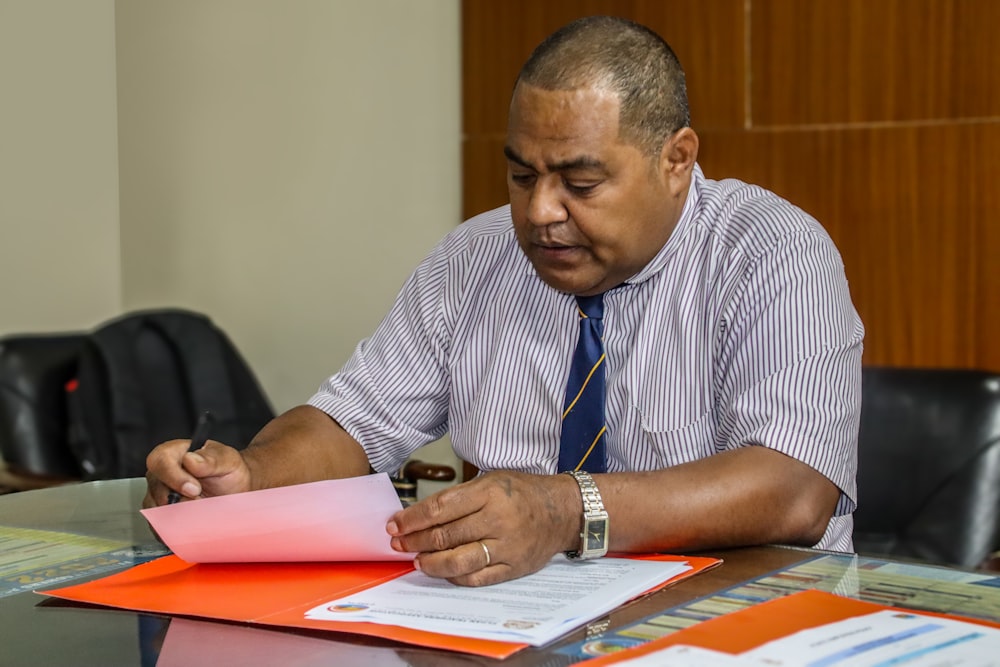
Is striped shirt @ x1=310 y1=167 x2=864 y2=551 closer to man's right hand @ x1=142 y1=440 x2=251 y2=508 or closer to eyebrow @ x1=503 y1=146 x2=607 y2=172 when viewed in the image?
eyebrow @ x1=503 y1=146 x2=607 y2=172

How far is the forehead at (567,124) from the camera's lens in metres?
1.73

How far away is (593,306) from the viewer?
194cm

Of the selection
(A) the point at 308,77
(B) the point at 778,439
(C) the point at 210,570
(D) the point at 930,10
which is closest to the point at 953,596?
(B) the point at 778,439

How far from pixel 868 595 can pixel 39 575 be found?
0.93m

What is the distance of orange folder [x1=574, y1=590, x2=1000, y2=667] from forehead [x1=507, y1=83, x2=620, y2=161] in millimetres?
749

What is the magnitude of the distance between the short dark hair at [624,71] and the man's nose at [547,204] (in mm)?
129

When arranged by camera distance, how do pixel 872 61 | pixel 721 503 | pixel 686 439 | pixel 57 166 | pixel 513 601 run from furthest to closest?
pixel 57 166, pixel 872 61, pixel 686 439, pixel 721 503, pixel 513 601

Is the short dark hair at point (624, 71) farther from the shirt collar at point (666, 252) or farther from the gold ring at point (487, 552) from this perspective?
the gold ring at point (487, 552)

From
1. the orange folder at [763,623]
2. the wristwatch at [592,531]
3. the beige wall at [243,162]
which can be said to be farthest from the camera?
the beige wall at [243,162]

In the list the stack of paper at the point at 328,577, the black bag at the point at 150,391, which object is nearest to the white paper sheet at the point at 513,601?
the stack of paper at the point at 328,577

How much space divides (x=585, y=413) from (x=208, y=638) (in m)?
0.85

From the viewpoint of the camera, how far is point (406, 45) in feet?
13.4

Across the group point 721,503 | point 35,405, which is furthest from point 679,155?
point 35,405

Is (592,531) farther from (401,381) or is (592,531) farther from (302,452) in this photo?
(401,381)
